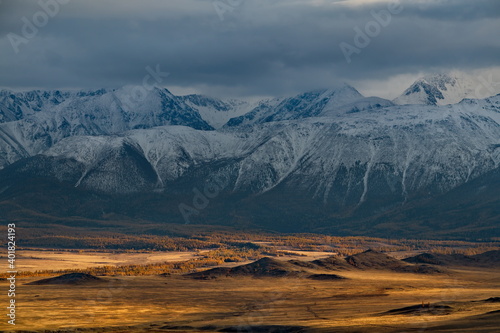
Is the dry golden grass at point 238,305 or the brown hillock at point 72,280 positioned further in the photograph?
the brown hillock at point 72,280

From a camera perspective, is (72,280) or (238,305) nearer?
Answer: (238,305)

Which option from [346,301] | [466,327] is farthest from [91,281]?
[466,327]

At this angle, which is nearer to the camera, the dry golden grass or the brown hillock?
the dry golden grass

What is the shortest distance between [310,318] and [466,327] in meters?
31.0

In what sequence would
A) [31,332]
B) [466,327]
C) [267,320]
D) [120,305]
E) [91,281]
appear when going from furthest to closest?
[91,281]
[120,305]
[267,320]
[31,332]
[466,327]

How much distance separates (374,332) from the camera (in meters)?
117

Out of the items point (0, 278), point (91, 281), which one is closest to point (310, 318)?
point (91, 281)

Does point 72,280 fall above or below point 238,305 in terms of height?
above

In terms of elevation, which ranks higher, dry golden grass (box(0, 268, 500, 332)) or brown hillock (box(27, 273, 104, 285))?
brown hillock (box(27, 273, 104, 285))

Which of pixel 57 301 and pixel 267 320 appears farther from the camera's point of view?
pixel 57 301

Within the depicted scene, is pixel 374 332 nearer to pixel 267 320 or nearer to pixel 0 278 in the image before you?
pixel 267 320

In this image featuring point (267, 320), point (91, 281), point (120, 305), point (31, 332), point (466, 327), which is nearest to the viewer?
point (466, 327)

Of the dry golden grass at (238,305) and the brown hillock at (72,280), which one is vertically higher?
the brown hillock at (72,280)

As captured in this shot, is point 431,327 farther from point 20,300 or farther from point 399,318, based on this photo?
point 20,300
